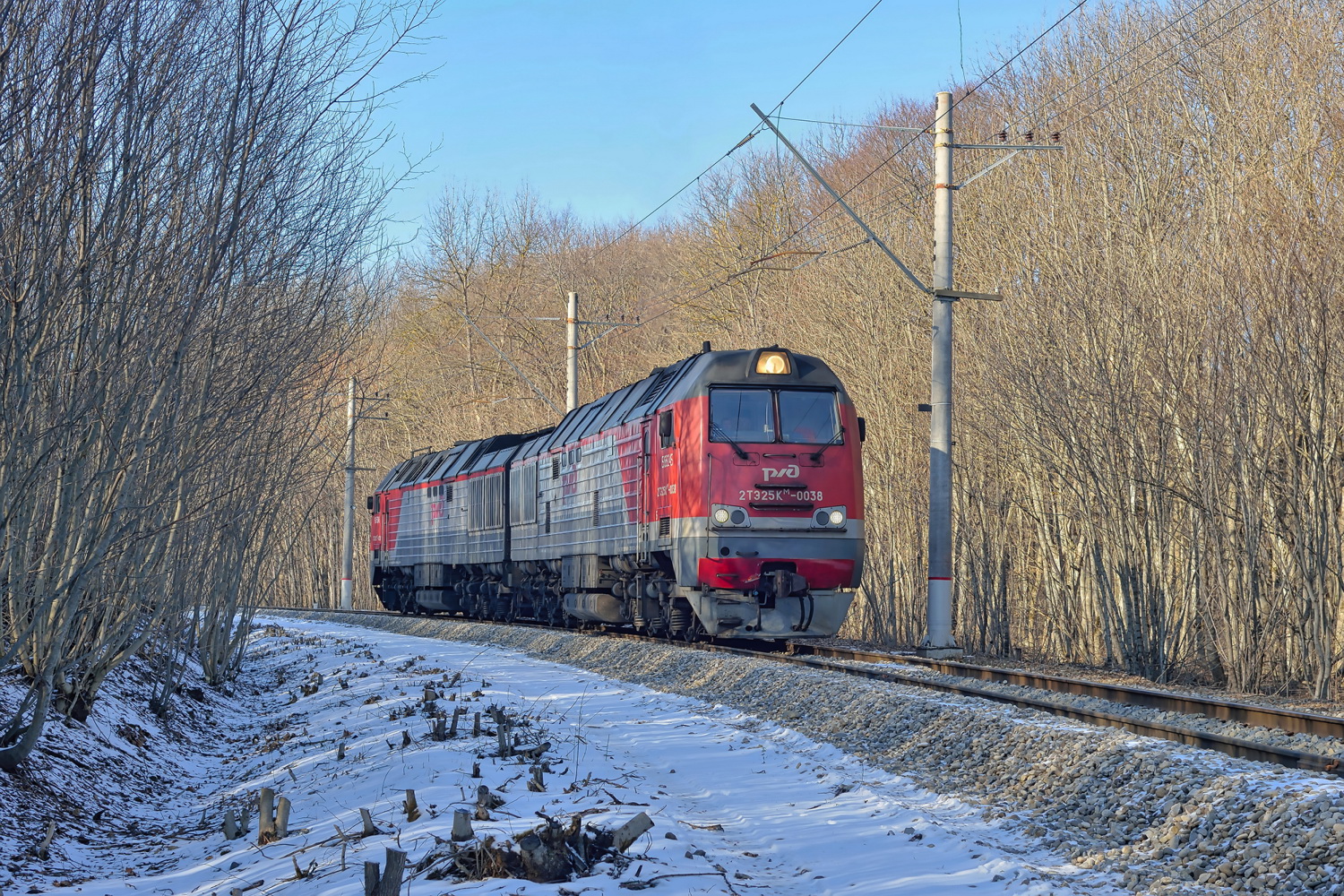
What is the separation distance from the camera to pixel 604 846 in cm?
629

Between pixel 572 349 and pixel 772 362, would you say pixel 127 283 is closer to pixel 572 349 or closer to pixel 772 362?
pixel 772 362

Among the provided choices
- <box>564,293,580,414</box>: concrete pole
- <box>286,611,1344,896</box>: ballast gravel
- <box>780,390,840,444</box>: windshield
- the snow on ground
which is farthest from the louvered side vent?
<box>564,293,580,414</box>: concrete pole

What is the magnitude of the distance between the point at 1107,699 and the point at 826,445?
5.63m

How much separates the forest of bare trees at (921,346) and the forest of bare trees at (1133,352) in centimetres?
6

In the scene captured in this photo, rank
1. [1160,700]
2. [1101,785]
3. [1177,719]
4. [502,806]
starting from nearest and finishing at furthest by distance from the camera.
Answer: [502,806] < [1101,785] < [1177,719] < [1160,700]

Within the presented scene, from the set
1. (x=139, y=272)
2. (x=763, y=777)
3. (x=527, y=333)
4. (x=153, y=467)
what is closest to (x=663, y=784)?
(x=763, y=777)

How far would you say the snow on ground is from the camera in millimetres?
6258

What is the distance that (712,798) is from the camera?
27.6ft

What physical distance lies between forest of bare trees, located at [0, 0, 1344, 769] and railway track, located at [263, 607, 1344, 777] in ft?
7.50

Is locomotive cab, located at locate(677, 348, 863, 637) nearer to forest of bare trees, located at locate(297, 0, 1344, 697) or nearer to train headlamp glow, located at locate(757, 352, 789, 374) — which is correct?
train headlamp glow, located at locate(757, 352, 789, 374)

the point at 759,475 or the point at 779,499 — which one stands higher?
the point at 759,475

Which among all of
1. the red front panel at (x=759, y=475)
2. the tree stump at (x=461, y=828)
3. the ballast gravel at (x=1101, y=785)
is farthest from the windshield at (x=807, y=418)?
the tree stump at (x=461, y=828)

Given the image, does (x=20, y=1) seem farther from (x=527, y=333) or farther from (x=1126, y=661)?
(x=527, y=333)

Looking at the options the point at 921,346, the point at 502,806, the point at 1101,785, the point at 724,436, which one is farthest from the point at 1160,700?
the point at 921,346
